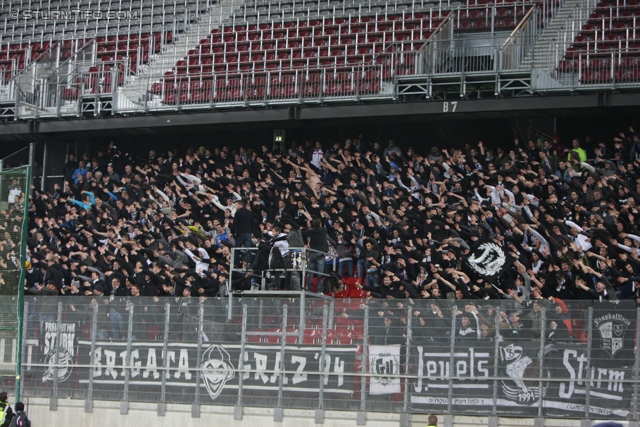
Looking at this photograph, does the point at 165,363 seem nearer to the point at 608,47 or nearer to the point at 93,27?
the point at 608,47

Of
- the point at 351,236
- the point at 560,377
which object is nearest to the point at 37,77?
the point at 351,236

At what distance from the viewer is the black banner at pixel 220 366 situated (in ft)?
55.4

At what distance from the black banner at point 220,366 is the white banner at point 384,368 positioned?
0.36 m

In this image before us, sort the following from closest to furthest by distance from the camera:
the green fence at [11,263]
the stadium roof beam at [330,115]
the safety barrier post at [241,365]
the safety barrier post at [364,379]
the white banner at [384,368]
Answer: the green fence at [11,263], the white banner at [384,368], the safety barrier post at [364,379], the safety barrier post at [241,365], the stadium roof beam at [330,115]

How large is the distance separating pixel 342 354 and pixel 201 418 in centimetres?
295

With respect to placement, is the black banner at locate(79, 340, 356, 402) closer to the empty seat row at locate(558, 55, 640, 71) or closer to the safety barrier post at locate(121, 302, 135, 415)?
the safety barrier post at locate(121, 302, 135, 415)

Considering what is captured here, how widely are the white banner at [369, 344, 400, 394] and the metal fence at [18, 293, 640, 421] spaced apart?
2 centimetres

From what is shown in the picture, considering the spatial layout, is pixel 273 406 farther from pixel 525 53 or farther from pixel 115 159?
pixel 115 159

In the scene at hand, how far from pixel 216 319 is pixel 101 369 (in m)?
2.52

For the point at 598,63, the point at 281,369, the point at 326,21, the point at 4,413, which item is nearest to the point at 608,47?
the point at 598,63

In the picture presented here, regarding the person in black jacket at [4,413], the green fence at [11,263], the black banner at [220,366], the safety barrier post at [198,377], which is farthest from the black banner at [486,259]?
the person in black jacket at [4,413]

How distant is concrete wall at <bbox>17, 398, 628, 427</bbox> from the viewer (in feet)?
52.1

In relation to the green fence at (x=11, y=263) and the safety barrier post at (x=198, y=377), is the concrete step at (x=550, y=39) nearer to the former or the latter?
the safety barrier post at (x=198, y=377)

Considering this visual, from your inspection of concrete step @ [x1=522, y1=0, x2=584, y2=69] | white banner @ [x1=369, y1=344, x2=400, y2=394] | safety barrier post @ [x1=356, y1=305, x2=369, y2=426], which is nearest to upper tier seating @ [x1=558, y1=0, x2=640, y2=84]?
concrete step @ [x1=522, y1=0, x2=584, y2=69]
